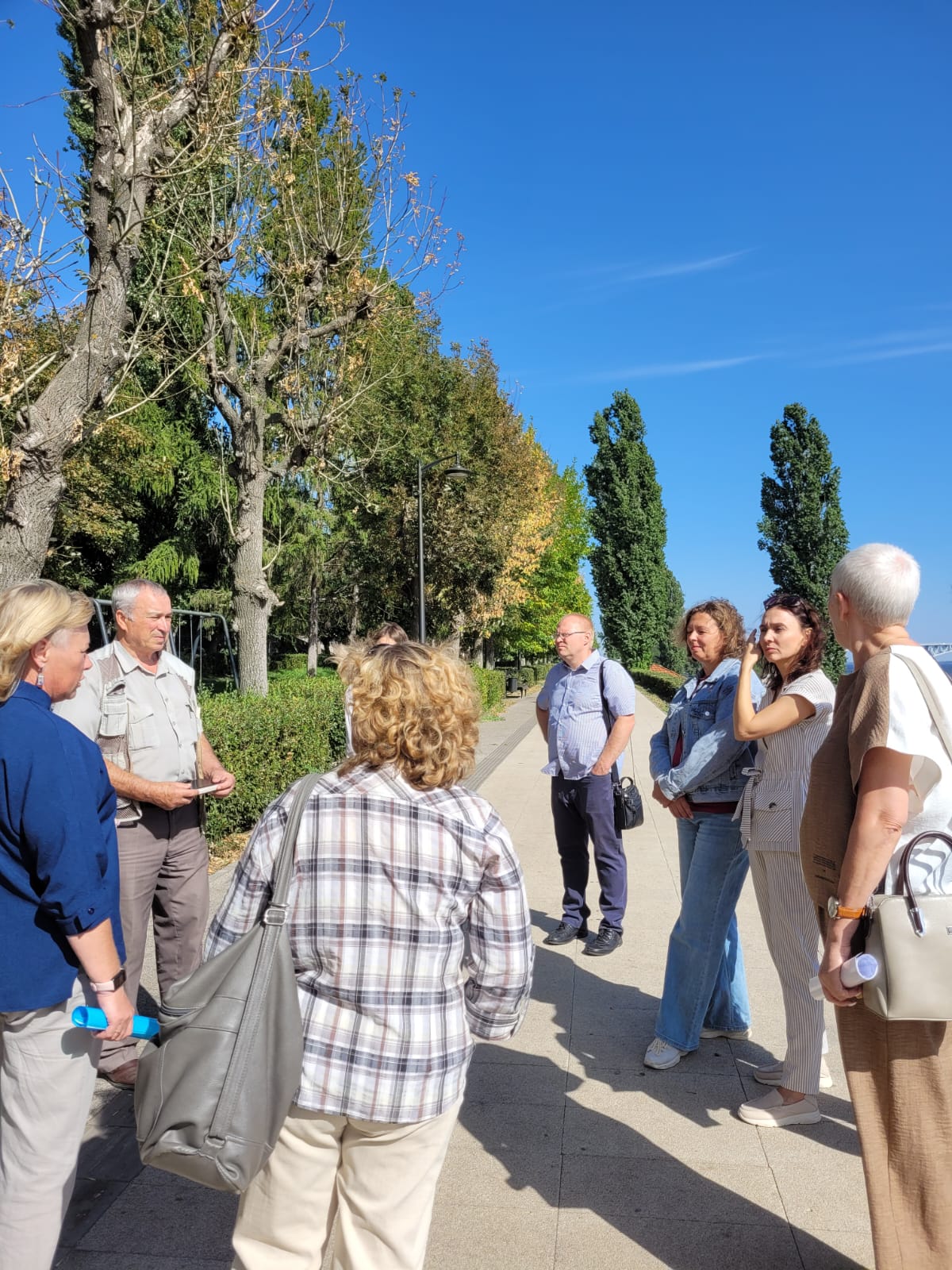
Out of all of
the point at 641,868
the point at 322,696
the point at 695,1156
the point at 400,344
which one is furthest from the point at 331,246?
the point at 400,344

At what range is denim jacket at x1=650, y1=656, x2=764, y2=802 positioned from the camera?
386 cm

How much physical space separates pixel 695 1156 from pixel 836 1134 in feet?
1.84

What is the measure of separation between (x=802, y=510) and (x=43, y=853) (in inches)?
2004

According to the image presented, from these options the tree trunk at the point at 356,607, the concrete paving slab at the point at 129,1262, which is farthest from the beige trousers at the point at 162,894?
the tree trunk at the point at 356,607

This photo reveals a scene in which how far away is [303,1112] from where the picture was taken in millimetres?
1892

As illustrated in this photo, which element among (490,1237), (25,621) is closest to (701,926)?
(490,1237)

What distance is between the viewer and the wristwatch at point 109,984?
224 cm

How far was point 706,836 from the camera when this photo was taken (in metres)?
3.89

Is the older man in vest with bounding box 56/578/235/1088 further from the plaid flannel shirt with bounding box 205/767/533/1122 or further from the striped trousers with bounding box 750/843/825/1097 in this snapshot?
the striped trousers with bounding box 750/843/825/1097

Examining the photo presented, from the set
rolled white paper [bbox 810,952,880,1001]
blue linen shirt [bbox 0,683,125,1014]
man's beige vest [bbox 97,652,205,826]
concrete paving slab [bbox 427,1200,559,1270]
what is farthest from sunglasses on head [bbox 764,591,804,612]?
man's beige vest [bbox 97,652,205,826]

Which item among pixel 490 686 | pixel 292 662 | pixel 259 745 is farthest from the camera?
pixel 292 662

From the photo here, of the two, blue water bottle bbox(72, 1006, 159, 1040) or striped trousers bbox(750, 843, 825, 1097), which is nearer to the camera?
blue water bottle bbox(72, 1006, 159, 1040)

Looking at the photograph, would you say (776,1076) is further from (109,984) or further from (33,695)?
(33,695)

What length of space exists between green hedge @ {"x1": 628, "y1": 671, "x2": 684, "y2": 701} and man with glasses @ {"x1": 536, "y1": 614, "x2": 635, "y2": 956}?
30.0 metres
